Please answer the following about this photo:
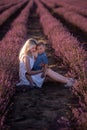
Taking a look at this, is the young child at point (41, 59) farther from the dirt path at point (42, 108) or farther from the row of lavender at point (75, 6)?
the row of lavender at point (75, 6)

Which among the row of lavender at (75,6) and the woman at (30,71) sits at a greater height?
the woman at (30,71)

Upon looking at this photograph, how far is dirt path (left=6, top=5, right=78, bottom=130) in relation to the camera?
5.65 meters

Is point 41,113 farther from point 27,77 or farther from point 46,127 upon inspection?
point 27,77

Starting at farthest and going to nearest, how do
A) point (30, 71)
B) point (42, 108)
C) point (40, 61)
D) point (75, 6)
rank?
point (75, 6) → point (40, 61) → point (30, 71) → point (42, 108)

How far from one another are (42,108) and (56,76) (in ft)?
4.45

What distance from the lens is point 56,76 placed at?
7.71 meters

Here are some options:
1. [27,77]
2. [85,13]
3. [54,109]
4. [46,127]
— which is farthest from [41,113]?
[85,13]

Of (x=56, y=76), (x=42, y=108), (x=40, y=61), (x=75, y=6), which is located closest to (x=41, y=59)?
(x=40, y=61)

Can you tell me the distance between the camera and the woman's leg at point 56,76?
7.65 m

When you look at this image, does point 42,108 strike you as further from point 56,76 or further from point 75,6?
point 75,6

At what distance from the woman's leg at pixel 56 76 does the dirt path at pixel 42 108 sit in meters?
0.15

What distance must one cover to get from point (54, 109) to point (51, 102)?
42cm

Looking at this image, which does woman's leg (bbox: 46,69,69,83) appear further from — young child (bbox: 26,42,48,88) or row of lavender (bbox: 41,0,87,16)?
row of lavender (bbox: 41,0,87,16)

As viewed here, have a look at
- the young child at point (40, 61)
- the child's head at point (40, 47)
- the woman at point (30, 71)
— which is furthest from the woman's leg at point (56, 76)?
the child's head at point (40, 47)
